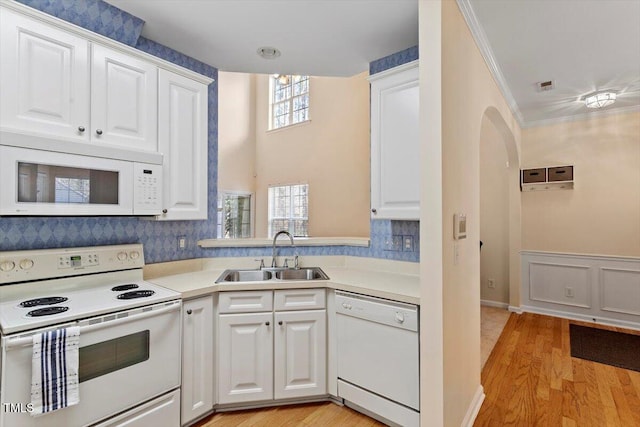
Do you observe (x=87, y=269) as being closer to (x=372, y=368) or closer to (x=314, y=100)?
(x=372, y=368)

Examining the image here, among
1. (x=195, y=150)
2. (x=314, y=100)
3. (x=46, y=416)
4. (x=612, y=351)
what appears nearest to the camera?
(x=46, y=416)

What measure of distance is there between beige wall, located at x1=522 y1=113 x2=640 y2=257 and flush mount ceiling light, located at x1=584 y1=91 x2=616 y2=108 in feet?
2.45

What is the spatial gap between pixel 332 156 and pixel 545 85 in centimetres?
334

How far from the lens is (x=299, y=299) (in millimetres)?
2227

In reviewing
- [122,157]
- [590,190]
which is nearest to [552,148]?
[590,190]

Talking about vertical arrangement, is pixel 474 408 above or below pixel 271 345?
below

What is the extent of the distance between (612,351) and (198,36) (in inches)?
189

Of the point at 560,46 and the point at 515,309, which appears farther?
the point at 515,309

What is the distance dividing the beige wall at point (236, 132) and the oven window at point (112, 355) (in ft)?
17.3

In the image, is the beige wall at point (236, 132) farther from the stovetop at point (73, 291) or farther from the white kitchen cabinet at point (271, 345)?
the white kitchen cabinet at point (271, 345)

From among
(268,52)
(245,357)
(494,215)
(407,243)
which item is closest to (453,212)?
(407,243)

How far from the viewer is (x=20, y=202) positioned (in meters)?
1.59

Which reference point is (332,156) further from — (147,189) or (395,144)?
(147,189)

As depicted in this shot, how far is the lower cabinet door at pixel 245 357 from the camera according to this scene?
2.13 meters
